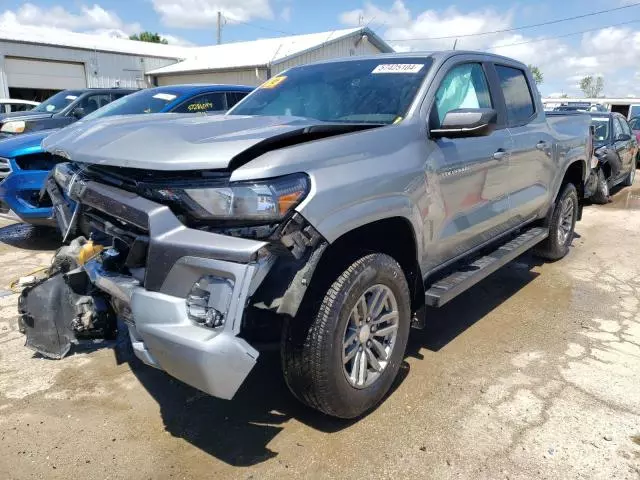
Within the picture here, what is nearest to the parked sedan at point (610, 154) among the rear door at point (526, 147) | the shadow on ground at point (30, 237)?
the rear door at point (526, 147)

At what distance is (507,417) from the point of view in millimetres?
3000

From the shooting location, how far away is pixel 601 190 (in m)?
9.84

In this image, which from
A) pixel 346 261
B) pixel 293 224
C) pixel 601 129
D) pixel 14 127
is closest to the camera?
pixel 293 224

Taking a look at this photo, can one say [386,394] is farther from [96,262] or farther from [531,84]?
[531,84]

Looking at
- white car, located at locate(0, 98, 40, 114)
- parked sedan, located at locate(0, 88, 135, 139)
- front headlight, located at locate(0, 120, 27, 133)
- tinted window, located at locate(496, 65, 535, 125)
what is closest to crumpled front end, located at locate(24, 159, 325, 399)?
tinted window, located at locate(496, 65, 535, 125)

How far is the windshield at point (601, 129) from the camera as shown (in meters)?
10.4

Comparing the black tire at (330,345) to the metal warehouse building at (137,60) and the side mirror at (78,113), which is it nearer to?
the side mirror at (78,113)

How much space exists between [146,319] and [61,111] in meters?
7.71

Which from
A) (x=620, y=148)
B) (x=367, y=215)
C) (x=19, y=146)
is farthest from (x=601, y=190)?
(x=19, y=146)

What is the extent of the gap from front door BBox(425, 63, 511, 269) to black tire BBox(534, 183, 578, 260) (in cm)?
160

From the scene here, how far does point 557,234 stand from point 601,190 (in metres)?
4.94

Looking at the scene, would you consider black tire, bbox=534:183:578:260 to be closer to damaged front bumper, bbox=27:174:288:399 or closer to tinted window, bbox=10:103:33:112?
damaged front bumper, bbox=27:174:288:399

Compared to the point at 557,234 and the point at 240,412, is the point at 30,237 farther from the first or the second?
the point at 557,234

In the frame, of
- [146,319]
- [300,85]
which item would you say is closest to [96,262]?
[146,319]
